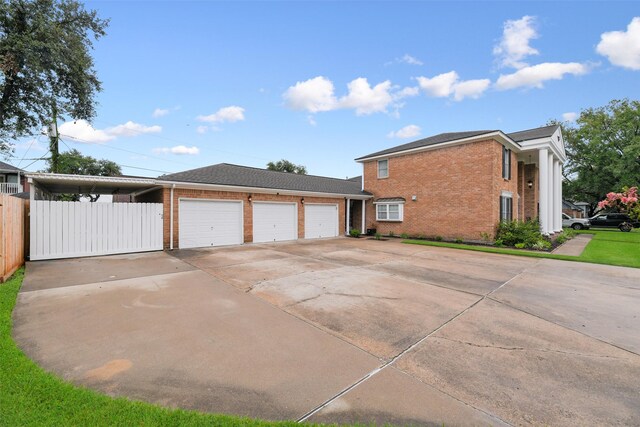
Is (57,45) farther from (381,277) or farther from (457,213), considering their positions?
(457,213)

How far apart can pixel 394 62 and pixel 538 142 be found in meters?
9.91

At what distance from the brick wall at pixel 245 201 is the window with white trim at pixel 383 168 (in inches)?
125

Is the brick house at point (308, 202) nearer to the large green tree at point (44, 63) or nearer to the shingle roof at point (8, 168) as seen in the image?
the large green tree at point (44, 63)

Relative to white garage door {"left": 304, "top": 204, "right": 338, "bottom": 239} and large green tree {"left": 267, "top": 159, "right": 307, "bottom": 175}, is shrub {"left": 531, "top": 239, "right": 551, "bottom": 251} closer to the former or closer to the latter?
white garage door {"left": 304, "top": 204, "right": 338, "bottom": 239}

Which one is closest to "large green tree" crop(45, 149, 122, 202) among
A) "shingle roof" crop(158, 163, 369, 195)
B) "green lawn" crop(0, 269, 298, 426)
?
"shingle roof" crop(158, 163, 369, 195)

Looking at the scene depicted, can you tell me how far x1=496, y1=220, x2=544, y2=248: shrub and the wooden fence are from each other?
1756 centimetres

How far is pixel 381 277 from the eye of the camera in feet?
23.1

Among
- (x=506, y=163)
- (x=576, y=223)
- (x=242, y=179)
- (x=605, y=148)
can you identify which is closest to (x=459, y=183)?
(x=506, y=163)

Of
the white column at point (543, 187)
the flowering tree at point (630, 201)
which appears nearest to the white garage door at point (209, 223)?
the flowering tree at point (630, 201)

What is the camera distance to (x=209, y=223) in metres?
12.6

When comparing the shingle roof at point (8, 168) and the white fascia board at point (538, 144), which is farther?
the shingle roof at point (8, 168)

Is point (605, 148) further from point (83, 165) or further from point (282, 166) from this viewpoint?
point (83, 165)

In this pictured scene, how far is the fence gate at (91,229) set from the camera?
29.0 ft

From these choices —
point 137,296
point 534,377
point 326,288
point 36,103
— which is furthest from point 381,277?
point 36,103
